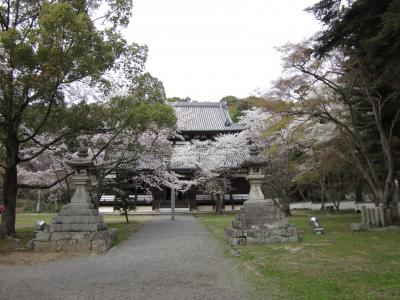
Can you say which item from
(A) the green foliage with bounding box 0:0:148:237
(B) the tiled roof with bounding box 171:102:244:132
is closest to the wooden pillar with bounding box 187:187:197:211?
(B) the tiled roof with bounding box 171:102:244:132

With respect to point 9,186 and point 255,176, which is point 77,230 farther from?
point 255,176

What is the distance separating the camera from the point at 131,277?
708 cm

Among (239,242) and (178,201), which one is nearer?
(239,242)

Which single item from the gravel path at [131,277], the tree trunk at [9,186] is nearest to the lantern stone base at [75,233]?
the gravel path at [131,277]

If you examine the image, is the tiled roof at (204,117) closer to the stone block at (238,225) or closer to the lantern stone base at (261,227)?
the stone block at (238,225)

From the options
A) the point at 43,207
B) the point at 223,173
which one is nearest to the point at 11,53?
the point at 223,173

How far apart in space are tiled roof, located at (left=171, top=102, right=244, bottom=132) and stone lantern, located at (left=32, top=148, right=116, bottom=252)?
20.7 m

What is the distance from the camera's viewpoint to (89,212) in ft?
37.4

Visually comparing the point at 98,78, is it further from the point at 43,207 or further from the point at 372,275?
the point at 43,207

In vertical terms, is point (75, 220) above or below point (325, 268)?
above

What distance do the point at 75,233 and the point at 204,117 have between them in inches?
1089

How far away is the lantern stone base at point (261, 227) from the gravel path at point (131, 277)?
1.08 metres

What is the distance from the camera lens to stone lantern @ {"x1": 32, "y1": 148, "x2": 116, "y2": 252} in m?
10.9

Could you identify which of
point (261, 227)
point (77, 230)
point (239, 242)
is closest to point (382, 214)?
point (261, 227)
